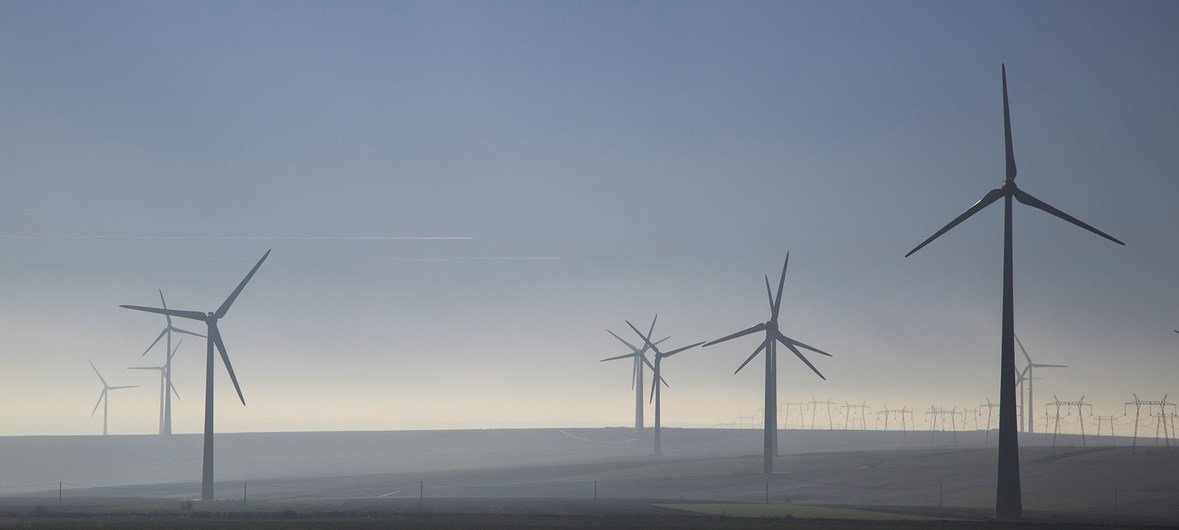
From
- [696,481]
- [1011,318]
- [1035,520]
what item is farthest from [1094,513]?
[696,481]

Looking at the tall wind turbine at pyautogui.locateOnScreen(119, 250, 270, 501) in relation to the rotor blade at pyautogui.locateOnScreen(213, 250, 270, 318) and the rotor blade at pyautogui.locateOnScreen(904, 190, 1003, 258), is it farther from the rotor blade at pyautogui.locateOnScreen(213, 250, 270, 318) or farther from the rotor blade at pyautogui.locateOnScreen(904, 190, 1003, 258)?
the rotor blade at pyautogui.locateOnScreen(904, 190, 1003, 258)

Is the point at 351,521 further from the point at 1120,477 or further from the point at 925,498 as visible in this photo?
the point at 1120,477

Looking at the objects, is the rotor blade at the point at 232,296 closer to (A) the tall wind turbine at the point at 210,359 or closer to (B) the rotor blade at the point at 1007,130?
(A) the tall wind turbine at the point at 210,359

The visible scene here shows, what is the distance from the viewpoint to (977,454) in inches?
6156

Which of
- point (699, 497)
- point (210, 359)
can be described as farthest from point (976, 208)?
point (210, 359)

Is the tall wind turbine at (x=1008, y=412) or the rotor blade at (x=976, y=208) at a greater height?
the rotor blade at (x=976, y=208)

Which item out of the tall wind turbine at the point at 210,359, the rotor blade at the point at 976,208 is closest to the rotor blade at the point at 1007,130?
the rotor blade at the point at 976,208

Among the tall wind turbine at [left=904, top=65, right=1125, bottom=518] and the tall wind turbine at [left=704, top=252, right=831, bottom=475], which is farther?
the tall wind turbine at [left=704, top=252, right=831, bottom=475]

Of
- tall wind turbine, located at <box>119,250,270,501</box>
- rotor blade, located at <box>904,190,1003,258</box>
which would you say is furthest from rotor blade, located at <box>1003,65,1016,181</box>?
tall wind turbine, located at <box>119,250,270,501</box>

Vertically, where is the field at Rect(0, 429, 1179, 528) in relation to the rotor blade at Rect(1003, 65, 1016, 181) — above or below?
below

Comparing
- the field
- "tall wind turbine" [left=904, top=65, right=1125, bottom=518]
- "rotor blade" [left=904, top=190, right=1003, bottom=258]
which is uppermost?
"rotor blade" [left=904, top=190, right=1003, bottom=258]

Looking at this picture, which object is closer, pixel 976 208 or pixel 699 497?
pixel 976 208

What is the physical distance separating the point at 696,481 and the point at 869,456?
4118 cm

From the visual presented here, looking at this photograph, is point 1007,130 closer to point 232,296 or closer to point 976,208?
point 976,208
